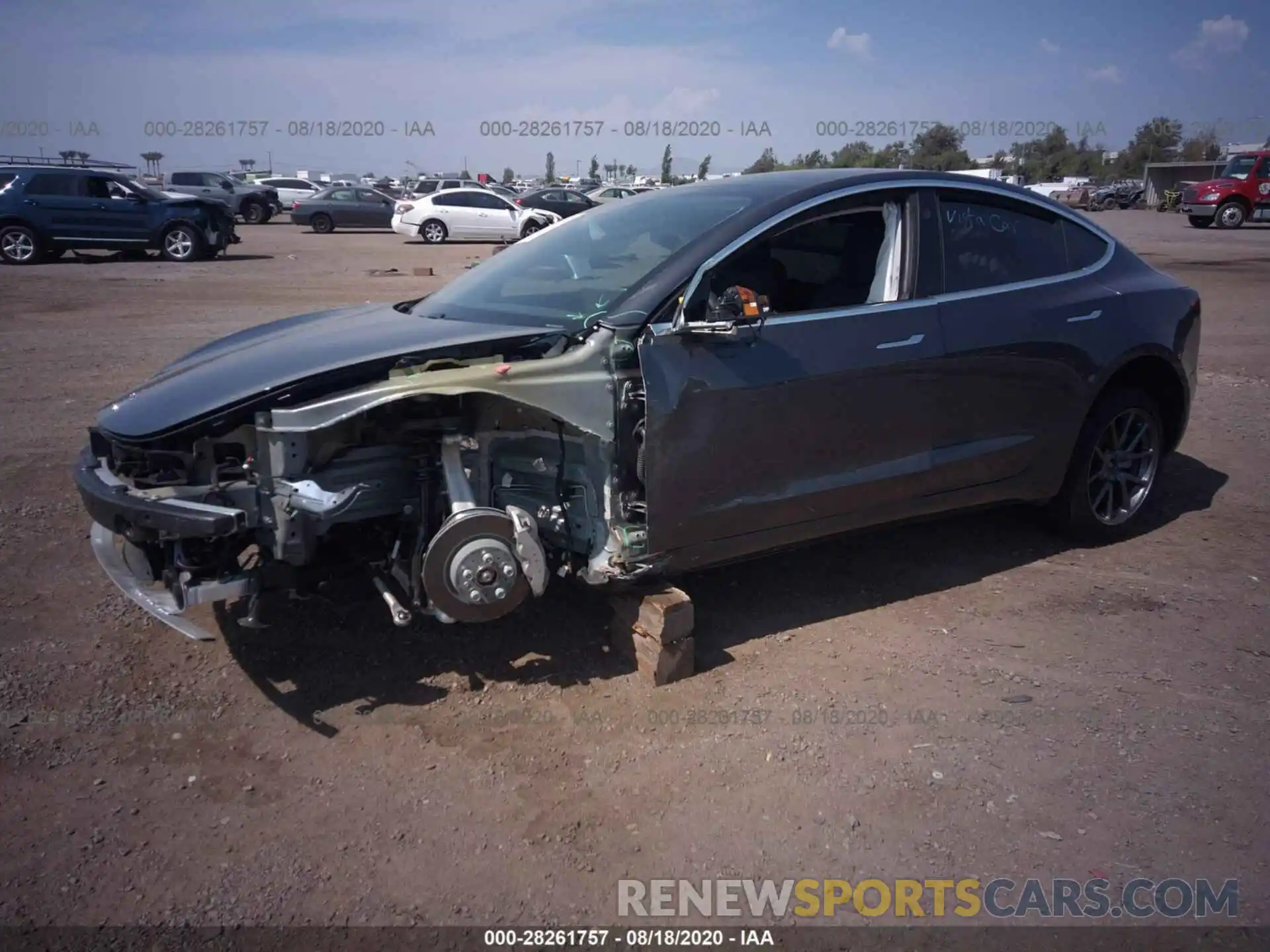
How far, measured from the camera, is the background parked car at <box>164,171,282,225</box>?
3244 cm

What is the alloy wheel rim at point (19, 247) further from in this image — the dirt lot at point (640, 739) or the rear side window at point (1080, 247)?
the rear side window at point (1080, 247)

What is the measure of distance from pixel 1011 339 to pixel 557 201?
87.3ft

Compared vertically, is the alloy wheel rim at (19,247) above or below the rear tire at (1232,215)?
below

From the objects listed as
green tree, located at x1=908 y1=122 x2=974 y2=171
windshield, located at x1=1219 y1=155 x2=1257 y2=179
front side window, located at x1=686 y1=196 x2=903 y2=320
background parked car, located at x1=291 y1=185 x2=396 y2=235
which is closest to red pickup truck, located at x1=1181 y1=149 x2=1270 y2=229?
windshield, located at x1=1219 y1=155 x2=1257 y2=179

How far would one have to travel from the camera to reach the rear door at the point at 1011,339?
4137 mm

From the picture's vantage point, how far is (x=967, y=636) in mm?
4004

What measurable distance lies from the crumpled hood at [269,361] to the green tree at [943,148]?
1752 inches

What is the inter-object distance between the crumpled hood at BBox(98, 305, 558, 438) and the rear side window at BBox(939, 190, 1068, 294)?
→ 190cm

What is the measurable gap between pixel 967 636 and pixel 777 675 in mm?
913

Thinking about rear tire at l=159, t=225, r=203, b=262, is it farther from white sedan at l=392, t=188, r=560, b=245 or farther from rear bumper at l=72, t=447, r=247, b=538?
rear bumper at l=72, t=447, r=247, b=538

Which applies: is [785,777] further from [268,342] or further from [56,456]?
[56,456]

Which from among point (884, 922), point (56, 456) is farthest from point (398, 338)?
point (56, 456)

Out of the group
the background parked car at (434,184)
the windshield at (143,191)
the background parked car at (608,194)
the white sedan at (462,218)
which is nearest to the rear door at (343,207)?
the white sedan at (462,218)

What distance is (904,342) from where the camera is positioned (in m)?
3.93
